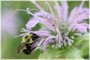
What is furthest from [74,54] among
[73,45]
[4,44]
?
[4,44]

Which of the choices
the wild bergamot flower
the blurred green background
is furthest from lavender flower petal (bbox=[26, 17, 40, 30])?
the blurred green background

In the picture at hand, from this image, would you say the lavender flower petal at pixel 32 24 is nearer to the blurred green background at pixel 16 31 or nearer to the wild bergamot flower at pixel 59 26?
the wild bergamot flower at pixel 59 26

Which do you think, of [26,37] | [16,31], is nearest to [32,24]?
[26,37]

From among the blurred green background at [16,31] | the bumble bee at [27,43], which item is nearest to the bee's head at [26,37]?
the bumble bee at [27,43]

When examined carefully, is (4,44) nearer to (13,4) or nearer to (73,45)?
(13,4)

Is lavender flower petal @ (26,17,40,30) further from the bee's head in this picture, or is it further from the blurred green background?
the blurred green background
